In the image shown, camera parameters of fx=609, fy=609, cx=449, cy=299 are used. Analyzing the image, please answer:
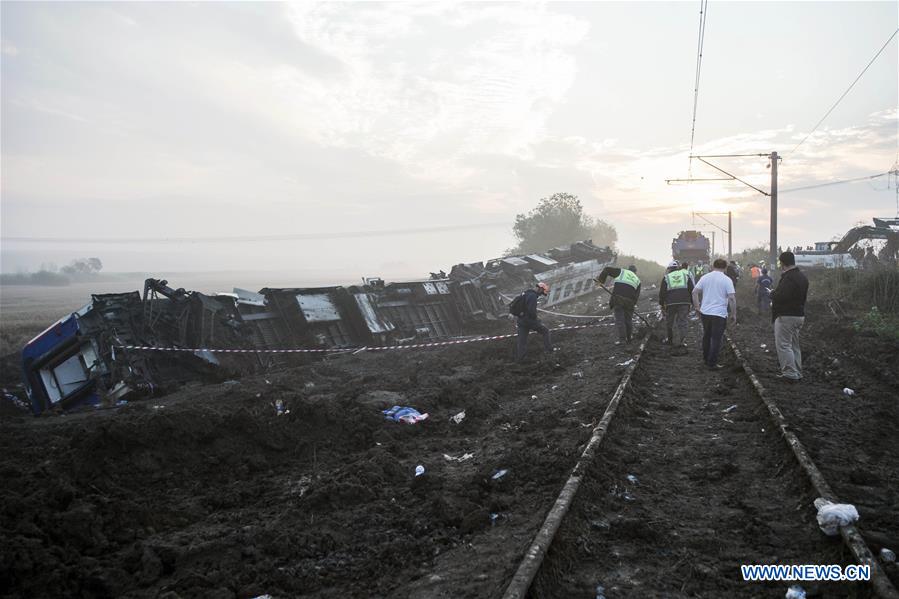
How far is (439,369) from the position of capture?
11875 mm

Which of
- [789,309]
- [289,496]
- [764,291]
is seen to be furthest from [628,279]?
[289,496]

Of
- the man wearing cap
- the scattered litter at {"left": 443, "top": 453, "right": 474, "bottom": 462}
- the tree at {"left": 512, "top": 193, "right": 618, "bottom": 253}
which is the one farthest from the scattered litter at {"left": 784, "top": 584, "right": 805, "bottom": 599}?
the tree at {"left": 512, "top": 193, "right": 618, "bottom": 253}

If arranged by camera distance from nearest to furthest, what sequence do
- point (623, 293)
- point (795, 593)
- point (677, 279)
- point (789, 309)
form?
point (795, 593) → point (789, 309) → point (677, 279) → point (623, 293)

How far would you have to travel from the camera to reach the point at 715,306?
9.68 meters

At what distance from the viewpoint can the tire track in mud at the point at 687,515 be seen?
344 cm

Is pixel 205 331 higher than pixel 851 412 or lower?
higher

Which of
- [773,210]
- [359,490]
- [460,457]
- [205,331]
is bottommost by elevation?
[460,457]

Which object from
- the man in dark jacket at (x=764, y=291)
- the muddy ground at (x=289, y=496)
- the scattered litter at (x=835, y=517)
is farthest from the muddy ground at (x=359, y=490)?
the man in dark jacket at (x=764, y=291)

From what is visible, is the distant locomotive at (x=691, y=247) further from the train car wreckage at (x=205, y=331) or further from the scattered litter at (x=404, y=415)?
the scattered litter at (x=404, y=415)

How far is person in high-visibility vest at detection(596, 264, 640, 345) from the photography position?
1219 cm

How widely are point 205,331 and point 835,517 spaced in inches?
458

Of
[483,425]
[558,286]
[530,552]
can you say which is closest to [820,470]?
[530,552]

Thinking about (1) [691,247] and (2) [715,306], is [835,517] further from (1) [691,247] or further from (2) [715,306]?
(1) [691,247]

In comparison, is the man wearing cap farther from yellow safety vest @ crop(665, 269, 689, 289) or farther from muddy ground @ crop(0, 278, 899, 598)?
muddy ground @ crop(0, 278, 899, 598)
